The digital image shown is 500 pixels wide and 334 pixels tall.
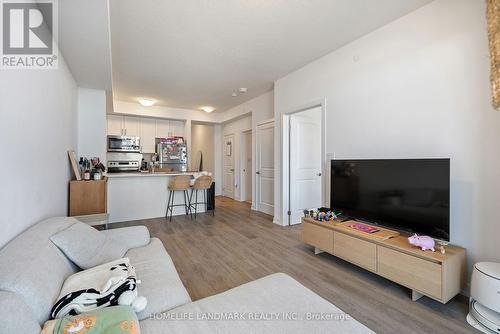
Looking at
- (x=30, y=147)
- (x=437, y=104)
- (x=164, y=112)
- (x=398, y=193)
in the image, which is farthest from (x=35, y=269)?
(x=164, y=112)

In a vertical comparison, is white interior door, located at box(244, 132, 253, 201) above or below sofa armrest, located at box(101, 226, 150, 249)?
above

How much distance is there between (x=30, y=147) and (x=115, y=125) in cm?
470

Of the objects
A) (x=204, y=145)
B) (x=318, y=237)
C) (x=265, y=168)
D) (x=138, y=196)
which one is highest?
(x=204, y=145)

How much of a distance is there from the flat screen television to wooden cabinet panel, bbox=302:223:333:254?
36cm

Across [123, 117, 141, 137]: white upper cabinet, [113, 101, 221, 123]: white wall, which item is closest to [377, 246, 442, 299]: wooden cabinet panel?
[113, 101, 221, 123]: white wall

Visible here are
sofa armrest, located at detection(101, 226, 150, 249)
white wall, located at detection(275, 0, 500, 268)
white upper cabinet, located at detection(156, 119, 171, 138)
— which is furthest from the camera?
white upper cabinet, located at detection(156, 119, 171, 138)

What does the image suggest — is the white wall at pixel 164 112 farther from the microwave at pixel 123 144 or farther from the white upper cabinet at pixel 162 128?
the microwave at pixel 123 144

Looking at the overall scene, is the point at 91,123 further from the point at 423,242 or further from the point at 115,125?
the point at 423,242

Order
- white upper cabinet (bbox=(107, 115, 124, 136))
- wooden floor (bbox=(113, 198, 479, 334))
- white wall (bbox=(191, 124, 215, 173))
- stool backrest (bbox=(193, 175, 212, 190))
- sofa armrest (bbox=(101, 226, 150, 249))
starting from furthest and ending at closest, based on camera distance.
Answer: white wall (bbox=(191, 124, 215, 173)), white upper cabinet (bbox=(107, 115, 124, 136)), stool backrest (bbox=(193, 175, 212, 190)), sofa armrest (bbox=(101, 226, 150, 249)), wooden floor (bbox=(113, 198, 479, 334))

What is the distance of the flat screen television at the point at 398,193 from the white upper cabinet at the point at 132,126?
5.27 metres

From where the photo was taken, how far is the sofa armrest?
1.99 m

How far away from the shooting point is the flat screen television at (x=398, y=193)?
6.23ft

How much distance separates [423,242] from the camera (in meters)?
1.87

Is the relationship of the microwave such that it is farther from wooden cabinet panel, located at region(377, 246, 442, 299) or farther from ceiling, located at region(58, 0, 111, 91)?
wooden cabinet panel, located at region(377, 246, 442, 299)
